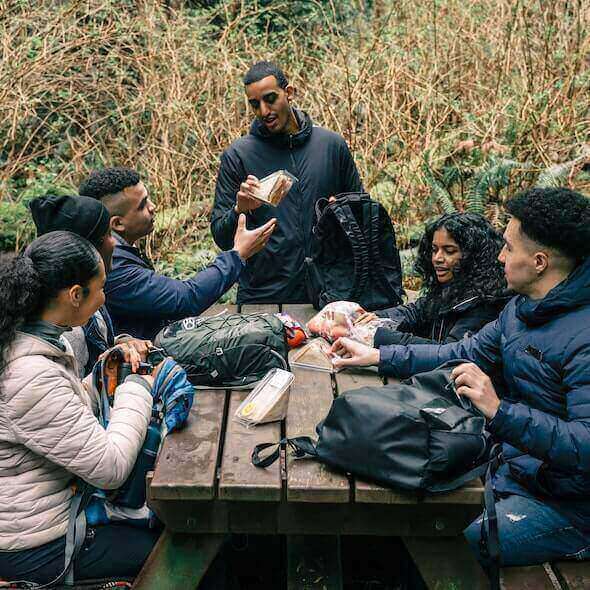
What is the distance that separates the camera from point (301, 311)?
3992 mm

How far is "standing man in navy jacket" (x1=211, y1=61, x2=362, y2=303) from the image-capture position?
13.6 feet

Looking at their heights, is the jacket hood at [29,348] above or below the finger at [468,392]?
above

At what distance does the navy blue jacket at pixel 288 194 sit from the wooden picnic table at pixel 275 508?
1.70 m

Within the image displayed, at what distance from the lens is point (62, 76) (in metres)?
7.81

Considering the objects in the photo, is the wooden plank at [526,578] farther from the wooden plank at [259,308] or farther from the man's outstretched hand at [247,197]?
the man's outstretched hand at [247,197]

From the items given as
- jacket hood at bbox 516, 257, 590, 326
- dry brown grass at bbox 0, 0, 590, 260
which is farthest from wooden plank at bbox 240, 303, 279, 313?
dry brown grass at bbox 0, 0, 590, 260

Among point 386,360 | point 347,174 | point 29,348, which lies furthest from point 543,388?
point 347,174

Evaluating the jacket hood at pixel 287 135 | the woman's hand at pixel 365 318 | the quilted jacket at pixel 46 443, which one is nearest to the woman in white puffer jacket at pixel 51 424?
the quilted jacket at pixel 46 443

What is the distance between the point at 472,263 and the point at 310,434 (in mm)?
1205

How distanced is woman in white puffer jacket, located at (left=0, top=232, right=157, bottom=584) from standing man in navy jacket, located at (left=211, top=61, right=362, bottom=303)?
1800 millimetres

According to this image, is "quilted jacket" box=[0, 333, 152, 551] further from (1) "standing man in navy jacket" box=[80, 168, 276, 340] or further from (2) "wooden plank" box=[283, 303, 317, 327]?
(2) "wooden plank" box=[283, 303, 317, 327]

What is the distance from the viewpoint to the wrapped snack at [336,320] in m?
3.37

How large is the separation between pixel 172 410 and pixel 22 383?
562mm

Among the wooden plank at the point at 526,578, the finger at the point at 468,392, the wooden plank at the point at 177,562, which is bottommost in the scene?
the wooden plank at the point at 526,578
